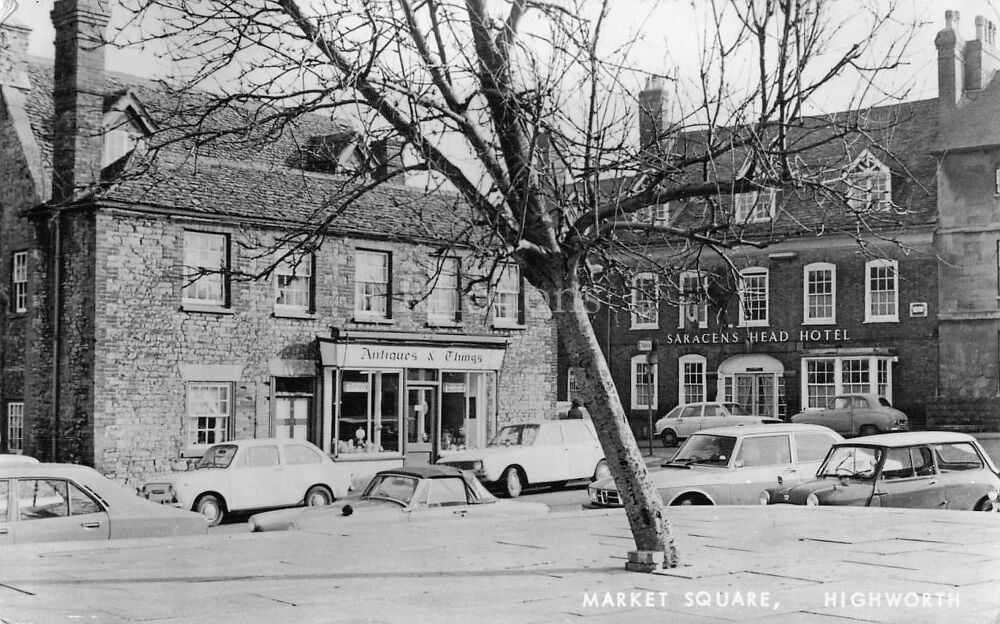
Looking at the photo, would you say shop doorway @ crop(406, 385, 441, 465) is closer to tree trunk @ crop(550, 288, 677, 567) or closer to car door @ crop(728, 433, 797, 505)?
car door @ crop(728, 433, 797, 505)

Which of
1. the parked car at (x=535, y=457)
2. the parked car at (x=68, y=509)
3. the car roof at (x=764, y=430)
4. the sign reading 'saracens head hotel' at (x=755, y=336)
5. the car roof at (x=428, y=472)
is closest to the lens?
the parked car at (x=68, y=509)

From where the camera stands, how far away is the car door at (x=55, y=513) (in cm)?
1052

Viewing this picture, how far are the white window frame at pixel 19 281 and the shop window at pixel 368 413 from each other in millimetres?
7355

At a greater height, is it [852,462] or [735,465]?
[852,462]

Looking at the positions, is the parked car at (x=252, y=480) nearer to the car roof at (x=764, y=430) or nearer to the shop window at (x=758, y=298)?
the car roof at (x=764, y=430)

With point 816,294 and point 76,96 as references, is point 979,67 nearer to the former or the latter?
point 816,294

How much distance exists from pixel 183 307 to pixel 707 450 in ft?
40.6

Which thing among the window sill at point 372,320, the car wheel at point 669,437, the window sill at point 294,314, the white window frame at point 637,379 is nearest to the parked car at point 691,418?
the car wheel at point 669,437

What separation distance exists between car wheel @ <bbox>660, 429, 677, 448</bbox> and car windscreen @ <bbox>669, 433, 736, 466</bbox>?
67.1 feet

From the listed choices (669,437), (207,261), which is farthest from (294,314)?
(669,437)

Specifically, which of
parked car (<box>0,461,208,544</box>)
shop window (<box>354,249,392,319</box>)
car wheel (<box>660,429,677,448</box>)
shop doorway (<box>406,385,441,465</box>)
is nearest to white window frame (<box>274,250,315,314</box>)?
shop window (<box>354,249,392,319</box>)

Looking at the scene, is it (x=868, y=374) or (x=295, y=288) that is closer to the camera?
(x=295, y=288)

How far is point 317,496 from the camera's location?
1892 centimetres

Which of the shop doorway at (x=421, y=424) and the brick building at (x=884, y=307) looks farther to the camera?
the brick building at (x=884, y=307)
